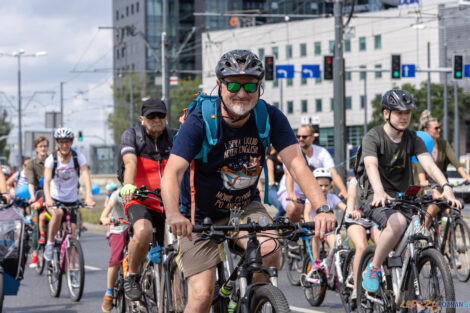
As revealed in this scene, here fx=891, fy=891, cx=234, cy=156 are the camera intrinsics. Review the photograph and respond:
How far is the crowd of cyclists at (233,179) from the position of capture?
468 cm

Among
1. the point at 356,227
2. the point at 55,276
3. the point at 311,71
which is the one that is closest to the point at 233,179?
the point at 356,227

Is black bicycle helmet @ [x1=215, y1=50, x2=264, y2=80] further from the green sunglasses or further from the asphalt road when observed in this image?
the asphalt road

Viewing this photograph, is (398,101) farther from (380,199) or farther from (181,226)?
(181,226)

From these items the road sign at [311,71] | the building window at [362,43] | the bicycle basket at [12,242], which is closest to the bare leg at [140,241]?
the bicycle basket at [12,242]

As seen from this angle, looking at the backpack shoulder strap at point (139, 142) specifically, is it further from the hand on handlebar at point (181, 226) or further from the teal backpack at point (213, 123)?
the hand on handlebar at point (181, 226)

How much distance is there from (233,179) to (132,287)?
7.90 ft

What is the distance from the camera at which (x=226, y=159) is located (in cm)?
478

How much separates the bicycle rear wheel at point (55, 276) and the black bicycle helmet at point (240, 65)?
5795 millimetres

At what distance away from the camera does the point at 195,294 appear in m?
4.85

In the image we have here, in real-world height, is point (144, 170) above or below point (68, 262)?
above

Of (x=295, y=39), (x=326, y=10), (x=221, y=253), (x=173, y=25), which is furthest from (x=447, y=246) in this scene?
(x=173, y=25)

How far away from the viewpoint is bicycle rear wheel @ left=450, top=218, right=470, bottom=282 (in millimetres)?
10156

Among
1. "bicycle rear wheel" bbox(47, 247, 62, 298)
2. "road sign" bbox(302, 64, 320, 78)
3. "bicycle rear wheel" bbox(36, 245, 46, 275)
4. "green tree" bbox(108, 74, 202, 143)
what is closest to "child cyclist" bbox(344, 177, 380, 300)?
"bicycle rear wheel" bbox(47, 247, 62, 298)

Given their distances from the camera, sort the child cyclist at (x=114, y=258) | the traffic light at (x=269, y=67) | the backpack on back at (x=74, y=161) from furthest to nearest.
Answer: the traffic light at (x=269, y=67) < the backpack on back at (x=74, y=161) < the child cyclist at (x=114, y=258)
